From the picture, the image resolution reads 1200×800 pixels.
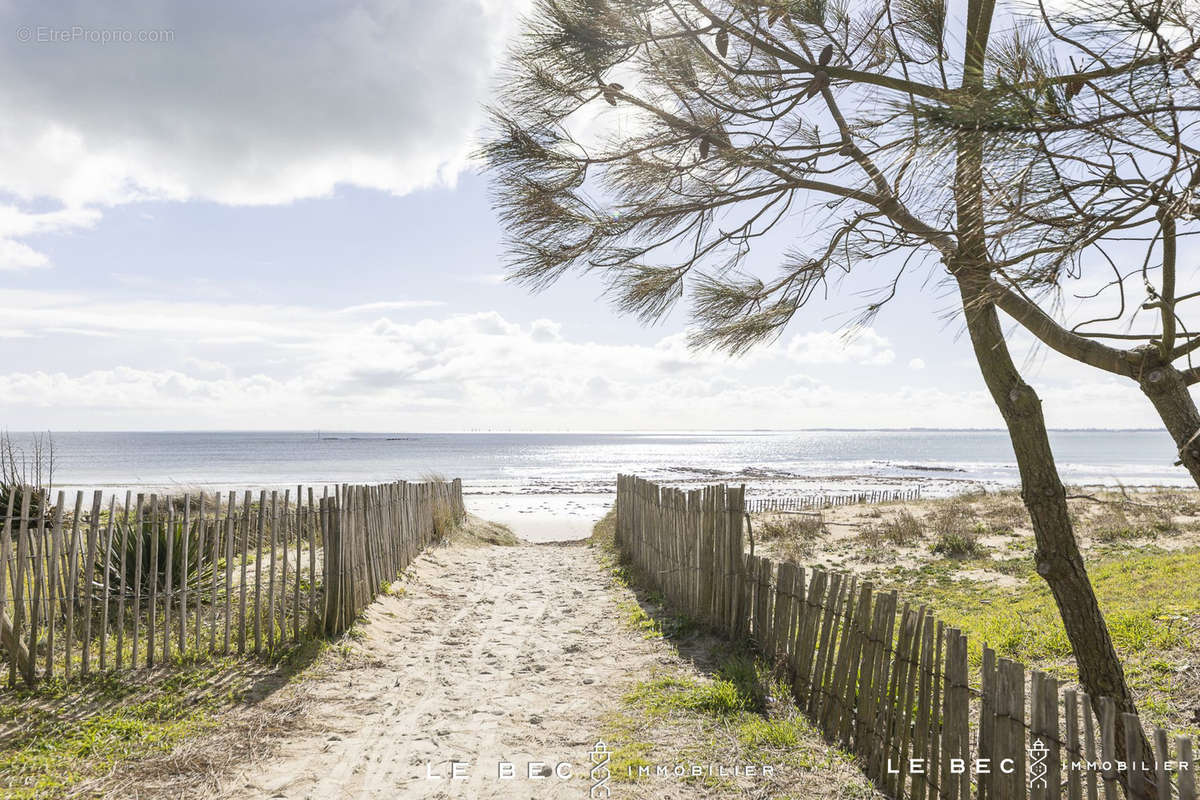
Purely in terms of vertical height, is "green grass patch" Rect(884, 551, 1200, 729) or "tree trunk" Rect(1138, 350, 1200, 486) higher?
"tree trunk" Rect(1138, 350, 1200, 486)

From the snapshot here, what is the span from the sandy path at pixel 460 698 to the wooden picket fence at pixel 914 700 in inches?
38.6

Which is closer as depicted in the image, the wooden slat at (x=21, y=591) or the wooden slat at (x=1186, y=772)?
the wooden slat at (x=1186, y=772)

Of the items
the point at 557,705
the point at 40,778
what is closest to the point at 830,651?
the point at 557,705

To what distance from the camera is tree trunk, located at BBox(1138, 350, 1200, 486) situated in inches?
103

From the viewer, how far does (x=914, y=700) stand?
335 cm

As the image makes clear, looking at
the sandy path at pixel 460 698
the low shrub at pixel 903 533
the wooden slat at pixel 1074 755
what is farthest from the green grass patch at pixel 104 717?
the low shrub at pixel 903 533

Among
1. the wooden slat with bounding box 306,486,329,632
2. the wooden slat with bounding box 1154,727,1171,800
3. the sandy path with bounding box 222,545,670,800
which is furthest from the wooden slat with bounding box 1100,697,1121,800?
the wooden slat with bounding box 306,486,329,632

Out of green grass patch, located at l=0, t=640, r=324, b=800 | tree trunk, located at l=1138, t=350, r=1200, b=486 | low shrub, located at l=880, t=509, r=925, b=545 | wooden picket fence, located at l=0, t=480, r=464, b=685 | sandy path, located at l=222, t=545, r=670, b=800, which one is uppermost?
tree trunk, located at l=1138, t=350, r=1200, b=486

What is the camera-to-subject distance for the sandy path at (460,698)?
3.35m

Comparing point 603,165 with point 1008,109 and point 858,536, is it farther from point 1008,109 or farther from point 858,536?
point 858,536

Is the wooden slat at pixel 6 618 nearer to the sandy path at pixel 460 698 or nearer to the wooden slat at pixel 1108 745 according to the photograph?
the sandy path at pixel 460 698

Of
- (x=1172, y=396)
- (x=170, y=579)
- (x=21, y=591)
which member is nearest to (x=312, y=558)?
(x=170, y=579)

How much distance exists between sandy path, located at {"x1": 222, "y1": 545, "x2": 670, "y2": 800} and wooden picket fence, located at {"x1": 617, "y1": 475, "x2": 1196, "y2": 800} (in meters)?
0.98

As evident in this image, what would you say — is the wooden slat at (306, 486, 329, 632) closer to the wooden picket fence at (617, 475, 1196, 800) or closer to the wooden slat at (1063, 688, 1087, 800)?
the wooden picket fence at (617, 475, 1196, 800)
